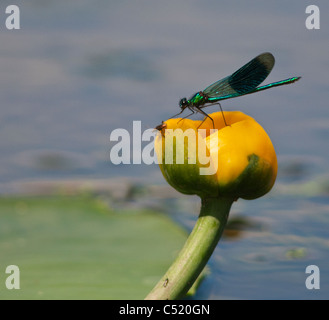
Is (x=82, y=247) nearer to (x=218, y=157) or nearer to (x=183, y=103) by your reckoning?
(x=183, y=103)

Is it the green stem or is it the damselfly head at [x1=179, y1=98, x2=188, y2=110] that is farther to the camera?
the damselfly head at [x1=179, y1=98, x2=188, y2=110]

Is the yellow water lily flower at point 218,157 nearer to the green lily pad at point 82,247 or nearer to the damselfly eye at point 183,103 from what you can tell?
the damselfly eye at point 183,103

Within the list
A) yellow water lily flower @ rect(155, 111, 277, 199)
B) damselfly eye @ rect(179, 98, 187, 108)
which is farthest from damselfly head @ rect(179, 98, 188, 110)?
yellow water lily flower @ rect(155, 111, 277, 199)

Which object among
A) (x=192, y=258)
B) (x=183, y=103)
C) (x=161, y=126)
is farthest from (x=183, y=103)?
(x=192, y=258)

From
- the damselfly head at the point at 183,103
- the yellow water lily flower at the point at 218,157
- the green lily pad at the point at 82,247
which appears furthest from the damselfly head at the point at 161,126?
the green lily pad at the point at 82,247

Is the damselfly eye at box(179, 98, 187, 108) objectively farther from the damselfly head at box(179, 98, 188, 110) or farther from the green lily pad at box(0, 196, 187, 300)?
the green lily pad at box(0, 196, 187, 300)
